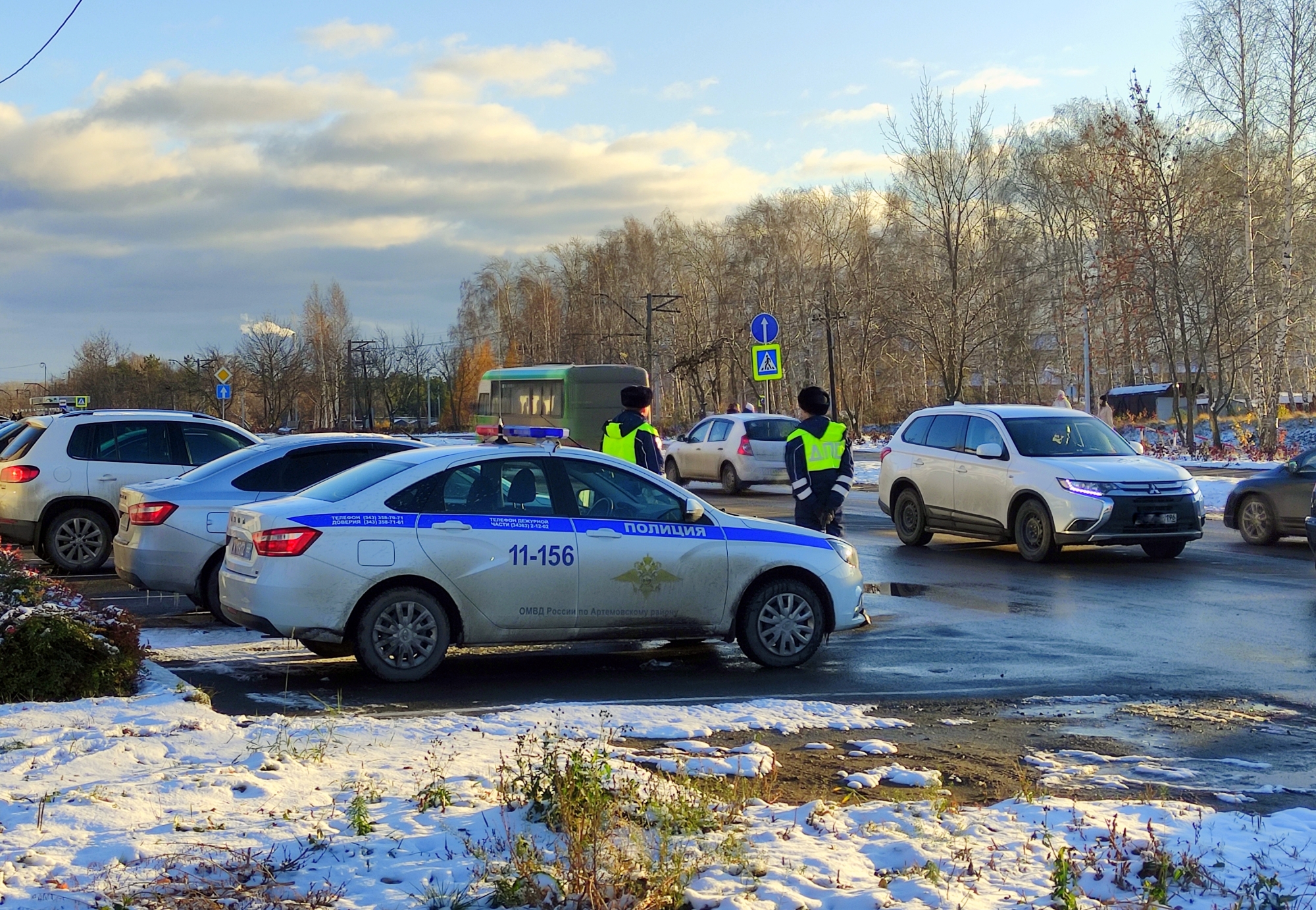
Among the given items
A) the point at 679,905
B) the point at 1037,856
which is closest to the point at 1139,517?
the point at 1037,856

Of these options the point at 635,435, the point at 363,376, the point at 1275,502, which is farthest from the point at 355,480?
the point at 363,376

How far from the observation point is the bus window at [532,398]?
37.7 metres

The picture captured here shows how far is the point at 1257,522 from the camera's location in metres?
16.0

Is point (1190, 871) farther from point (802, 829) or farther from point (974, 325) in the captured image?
point (974, 325)

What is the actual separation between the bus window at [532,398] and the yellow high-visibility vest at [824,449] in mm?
26201

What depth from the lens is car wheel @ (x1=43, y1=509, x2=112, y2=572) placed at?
13750 millimetres

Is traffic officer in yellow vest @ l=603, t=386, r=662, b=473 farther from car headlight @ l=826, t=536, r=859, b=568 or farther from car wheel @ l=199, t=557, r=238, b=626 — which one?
car wheel @ l=199, t=557, r=238, b=626

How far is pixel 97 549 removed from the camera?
13.9m

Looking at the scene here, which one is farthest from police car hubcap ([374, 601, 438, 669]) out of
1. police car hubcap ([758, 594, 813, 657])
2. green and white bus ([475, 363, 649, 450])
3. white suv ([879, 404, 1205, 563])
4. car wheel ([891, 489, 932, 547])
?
green and white bus ([475, 363, 649, 450])

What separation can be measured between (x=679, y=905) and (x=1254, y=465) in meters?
29.5

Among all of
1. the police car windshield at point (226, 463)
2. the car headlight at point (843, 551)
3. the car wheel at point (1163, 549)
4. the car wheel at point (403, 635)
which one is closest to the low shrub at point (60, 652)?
the car wheel at point (403, 635)

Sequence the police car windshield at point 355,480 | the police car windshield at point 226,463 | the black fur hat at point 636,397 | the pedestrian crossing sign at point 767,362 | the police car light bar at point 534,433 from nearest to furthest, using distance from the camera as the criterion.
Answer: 1. the police car windshield at point 355,480
2. the police car light bar at point 534,433
3. the police car windshield at point 226,463
4. the black fur hat at point 636,397
5. the pedestrian crossing sign at point 767,362

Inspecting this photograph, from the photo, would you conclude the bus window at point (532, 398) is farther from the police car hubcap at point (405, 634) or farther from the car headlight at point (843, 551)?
the police car hubcap at point (405, 634)

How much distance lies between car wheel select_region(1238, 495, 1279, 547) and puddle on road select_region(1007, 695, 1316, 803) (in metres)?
9.05
